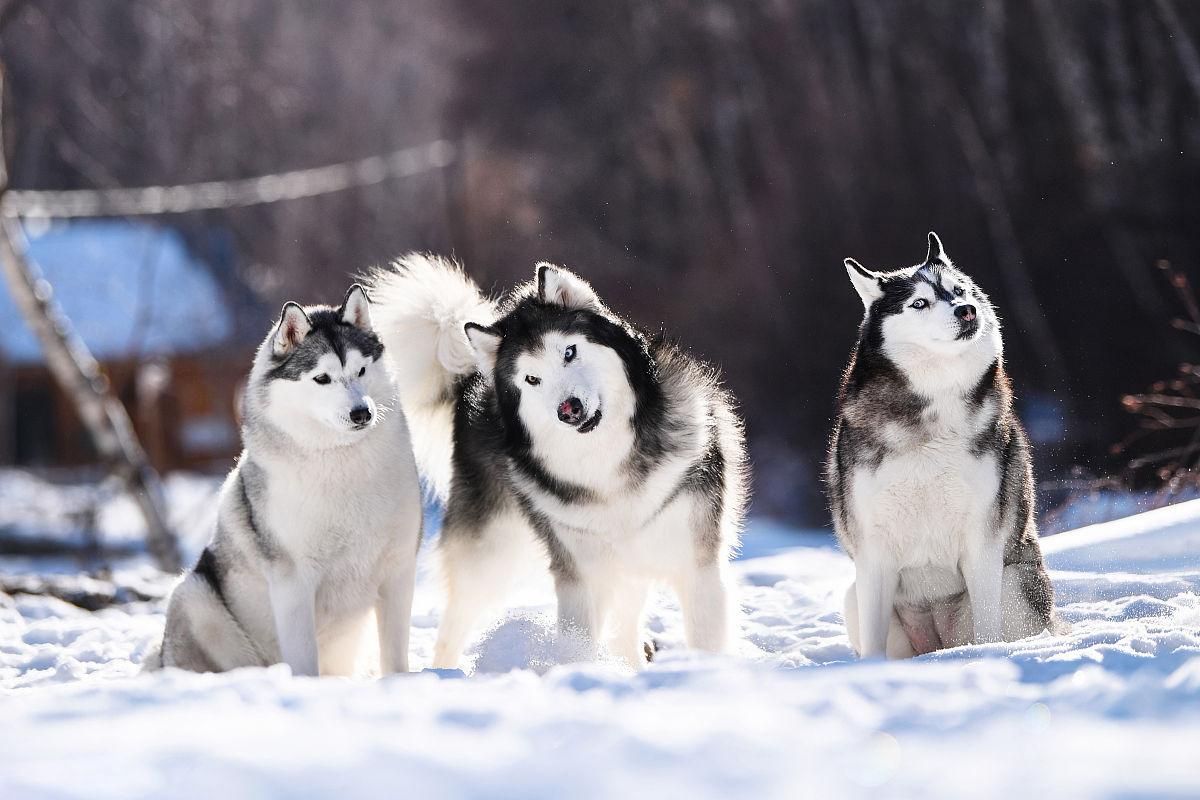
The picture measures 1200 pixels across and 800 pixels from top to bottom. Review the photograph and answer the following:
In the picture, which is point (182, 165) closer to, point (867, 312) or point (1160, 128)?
point (1160, 128)

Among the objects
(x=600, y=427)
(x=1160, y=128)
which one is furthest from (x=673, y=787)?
(x=1160, y=128)

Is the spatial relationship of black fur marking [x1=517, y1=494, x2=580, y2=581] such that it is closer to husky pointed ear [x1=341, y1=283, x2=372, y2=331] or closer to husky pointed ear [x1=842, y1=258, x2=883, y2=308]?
husky pointed ear [x1=341, y1=283, x2=372, y2=331]

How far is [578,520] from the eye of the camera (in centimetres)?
427

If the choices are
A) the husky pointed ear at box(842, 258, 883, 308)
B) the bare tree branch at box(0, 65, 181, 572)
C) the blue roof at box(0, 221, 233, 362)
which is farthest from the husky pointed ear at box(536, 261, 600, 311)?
the blue roof at box(0, 221, 233, 362)

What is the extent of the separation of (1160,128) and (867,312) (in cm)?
1003

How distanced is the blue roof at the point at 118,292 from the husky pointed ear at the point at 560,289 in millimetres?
15722

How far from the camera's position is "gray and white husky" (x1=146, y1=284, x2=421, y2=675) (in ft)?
13.3

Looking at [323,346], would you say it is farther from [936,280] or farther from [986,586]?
[986,586]

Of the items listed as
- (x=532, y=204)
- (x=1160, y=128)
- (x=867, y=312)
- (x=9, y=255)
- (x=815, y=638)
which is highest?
(x=532, y=204)

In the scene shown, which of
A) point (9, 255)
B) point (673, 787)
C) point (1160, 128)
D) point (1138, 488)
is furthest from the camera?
point (1160, 128)

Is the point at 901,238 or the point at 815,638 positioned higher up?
the point at 901,238

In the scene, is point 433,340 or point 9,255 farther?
point 9,255

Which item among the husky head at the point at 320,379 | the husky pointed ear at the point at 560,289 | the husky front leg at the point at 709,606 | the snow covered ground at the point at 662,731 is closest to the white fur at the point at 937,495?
the snow covered ground at the point at 662,731

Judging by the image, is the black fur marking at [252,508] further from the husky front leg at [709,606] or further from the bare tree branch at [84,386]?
the bare tree branch at [84,386]
